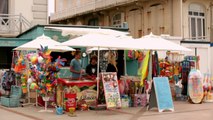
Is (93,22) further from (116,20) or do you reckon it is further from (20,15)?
(20,15)

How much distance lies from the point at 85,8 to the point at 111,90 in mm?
21530

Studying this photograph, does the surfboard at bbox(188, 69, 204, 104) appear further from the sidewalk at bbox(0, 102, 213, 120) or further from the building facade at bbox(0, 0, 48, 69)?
the building facade at bbox(0, 0, 48, 69)

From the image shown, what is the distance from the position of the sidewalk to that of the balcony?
15.8 meters

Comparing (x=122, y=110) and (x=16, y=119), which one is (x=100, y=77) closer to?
(x=122, y=110)

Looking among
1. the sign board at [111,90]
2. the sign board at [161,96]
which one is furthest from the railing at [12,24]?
the sign board at [161,96]

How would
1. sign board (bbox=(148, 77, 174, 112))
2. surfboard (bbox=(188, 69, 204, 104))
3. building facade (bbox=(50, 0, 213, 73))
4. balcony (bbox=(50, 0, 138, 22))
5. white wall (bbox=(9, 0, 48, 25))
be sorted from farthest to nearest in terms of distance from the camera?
balcony (bbox=(50, 0, 138, 22)), building facade (bbox=(50, 0, 213, 73)), white wall (bbox=(9, 0, 48, 25)), surfboard (bbox=(188, 69, 204, 104)), sign board (bbox=(148, 77, 174, 112))

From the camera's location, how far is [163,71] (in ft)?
57.4

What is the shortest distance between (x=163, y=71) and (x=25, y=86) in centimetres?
623

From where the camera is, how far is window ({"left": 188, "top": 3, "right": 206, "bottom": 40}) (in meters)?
26.7

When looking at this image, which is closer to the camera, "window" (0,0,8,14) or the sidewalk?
the sidewalk

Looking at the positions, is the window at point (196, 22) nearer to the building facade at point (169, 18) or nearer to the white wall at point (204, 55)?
the building facade at point (169, 18)

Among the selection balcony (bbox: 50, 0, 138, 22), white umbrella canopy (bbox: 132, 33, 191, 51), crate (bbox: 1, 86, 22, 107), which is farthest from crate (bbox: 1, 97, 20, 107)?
balcony (bbox: 50, 0, 138, 22)

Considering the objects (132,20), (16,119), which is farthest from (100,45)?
(132,20)

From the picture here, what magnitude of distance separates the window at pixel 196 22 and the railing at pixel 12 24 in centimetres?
1149
